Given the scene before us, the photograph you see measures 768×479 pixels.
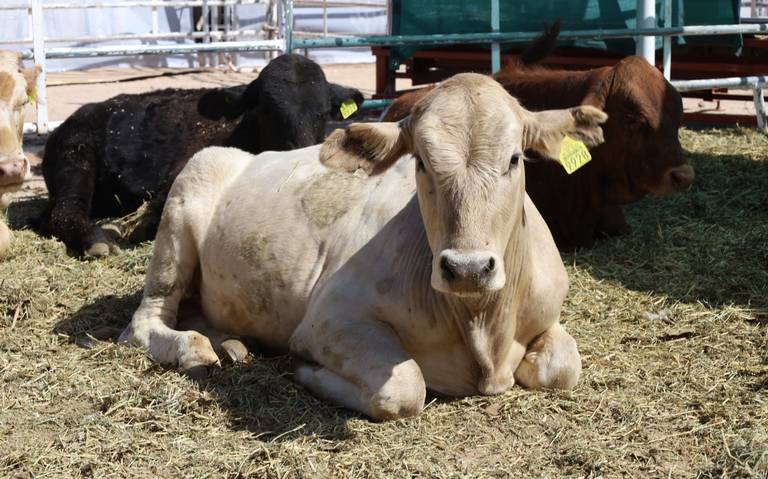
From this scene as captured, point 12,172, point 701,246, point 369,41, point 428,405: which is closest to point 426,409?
point 428,405

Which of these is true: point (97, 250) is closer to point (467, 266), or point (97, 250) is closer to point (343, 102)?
point (343, 102)

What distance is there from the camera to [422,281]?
15.1ft

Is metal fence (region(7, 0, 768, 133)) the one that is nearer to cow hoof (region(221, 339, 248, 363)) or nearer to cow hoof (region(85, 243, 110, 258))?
cow hoof (region(85, 243, 110, 258))

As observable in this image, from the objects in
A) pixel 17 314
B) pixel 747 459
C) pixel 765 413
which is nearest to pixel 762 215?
pixel 765 413

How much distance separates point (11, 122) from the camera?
6691 mm

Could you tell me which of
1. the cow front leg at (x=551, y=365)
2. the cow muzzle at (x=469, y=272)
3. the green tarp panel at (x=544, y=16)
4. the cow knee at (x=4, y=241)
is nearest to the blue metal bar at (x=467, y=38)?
the green tarp panel at (x=544, y=16)

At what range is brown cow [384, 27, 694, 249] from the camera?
23.8 ft

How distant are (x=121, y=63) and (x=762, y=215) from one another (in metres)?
16.0

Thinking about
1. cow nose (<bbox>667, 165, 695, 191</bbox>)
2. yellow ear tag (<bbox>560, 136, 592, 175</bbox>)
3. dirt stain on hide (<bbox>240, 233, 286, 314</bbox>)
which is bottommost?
dirt stain on hide (<bbox>240, 233, 286, 314</bbox>)

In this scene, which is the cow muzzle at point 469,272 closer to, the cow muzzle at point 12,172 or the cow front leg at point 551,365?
the cow front leg at point 551,365

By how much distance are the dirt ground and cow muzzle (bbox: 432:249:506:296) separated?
668mm

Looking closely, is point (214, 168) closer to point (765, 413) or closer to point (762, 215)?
point (765, 413)

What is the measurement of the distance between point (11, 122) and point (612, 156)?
12.7 ft

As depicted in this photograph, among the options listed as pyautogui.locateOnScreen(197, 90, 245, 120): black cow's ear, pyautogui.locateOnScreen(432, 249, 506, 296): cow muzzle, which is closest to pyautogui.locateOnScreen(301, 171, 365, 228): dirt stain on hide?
pyautogui.locateOnScreen(432, 249, 506, 296): cow muzzle
